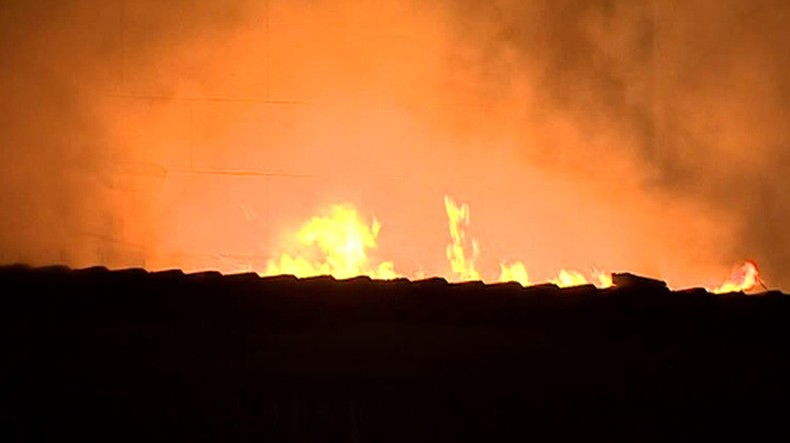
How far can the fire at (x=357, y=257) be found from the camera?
512 cm

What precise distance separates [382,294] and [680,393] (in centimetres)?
100

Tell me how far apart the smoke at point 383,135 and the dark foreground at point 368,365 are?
138 centimetres

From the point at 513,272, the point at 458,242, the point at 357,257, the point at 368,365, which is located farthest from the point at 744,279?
the point at 368,365

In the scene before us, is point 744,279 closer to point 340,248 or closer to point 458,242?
point 458,242

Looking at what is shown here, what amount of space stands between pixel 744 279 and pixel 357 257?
68.2 inches

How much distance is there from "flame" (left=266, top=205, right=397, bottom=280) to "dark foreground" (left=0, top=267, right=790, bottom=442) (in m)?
1.36

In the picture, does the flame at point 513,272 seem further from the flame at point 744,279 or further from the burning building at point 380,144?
the flame at point 744,279

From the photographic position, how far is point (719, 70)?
5125 mm

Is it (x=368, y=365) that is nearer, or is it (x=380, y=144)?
(x=368, y=365)

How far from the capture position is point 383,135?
5.15 m

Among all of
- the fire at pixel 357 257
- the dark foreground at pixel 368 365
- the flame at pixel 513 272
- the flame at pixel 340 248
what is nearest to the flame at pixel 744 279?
the fire at pixel 357 257

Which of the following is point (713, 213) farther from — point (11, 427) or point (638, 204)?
point (11, 427)

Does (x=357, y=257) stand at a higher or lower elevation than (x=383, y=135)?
lower

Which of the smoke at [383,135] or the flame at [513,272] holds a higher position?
the smoke at [383,135]
